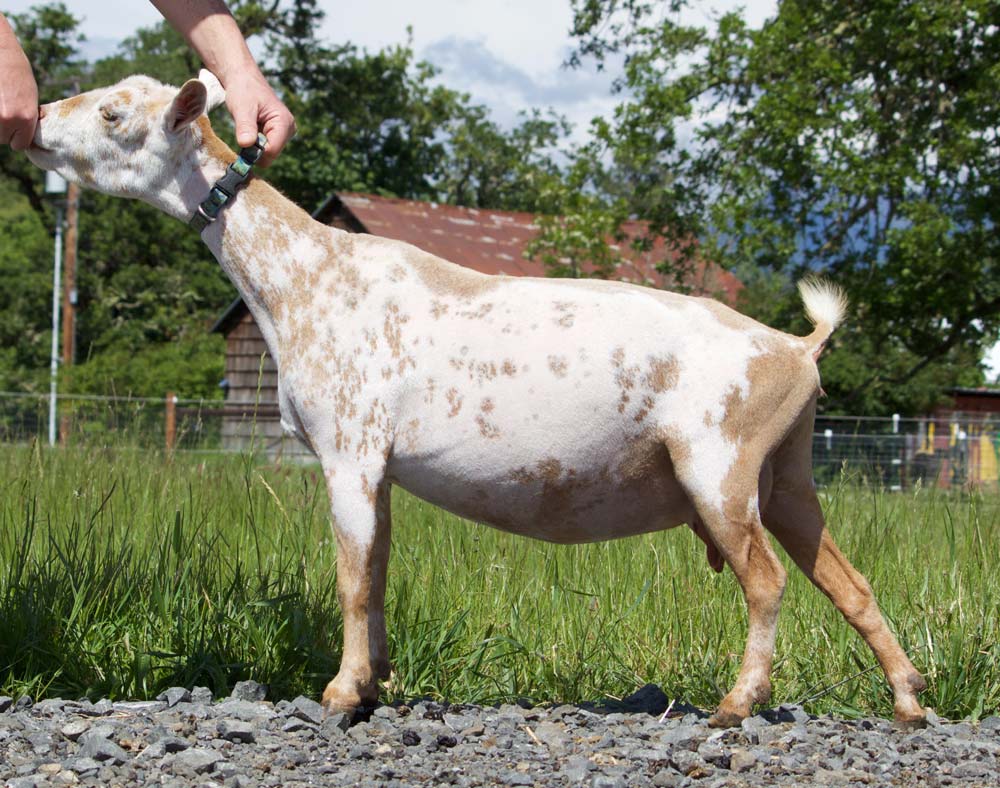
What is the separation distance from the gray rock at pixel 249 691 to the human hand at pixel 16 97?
1.98 metres

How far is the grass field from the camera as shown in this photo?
13.8ft

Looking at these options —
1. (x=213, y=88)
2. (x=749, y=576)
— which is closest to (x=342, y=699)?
(x=749, y=576)

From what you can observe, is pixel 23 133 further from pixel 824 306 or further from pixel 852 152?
pixel 852 152

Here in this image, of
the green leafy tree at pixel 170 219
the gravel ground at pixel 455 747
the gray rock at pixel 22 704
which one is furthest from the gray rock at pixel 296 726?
the green leafy tree at pixel 170 219

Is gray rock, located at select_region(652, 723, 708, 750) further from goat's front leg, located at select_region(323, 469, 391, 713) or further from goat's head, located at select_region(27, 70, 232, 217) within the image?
goat's head, located at select_region(27, 70, 232, 217)

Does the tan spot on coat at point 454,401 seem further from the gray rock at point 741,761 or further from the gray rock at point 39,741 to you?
the gray rock at point 39,741

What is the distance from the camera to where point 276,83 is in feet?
130

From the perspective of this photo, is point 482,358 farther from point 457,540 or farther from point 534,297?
point 457,540

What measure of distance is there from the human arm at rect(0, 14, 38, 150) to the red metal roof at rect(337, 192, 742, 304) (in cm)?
1869

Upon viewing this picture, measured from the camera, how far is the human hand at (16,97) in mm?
3879

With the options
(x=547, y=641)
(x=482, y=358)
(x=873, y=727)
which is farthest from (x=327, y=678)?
Result: (x=873, y=727)

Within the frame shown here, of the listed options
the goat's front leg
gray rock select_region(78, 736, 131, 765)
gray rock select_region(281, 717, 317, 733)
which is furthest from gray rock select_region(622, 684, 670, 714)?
gray rock select_region(78, 736, 131, 765)

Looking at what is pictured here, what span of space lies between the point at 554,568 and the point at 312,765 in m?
2.15

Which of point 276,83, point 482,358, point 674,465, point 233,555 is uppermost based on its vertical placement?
point 276,83
